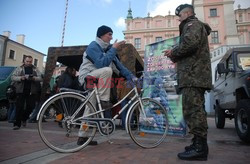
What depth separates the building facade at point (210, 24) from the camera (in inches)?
1396

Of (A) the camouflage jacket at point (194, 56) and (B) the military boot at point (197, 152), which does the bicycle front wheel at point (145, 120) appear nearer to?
(B) the military boot at point (197, 152)

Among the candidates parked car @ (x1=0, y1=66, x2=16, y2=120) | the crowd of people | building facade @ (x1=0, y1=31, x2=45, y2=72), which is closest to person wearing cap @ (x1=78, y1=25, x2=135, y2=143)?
the crowd of people

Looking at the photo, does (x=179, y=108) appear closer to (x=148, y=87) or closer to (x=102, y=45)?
(x=148, y=87)

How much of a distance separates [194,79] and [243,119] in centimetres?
209

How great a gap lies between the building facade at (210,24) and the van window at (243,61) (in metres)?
31.1

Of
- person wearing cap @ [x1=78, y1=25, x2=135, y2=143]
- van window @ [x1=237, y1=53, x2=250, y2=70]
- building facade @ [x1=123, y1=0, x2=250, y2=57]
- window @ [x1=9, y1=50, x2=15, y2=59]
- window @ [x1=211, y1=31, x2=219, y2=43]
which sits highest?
building facade @ [x1=123, y1=0, x2=250, y2=57]

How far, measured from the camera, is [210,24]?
3634cm

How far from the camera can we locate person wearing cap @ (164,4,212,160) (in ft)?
8.54

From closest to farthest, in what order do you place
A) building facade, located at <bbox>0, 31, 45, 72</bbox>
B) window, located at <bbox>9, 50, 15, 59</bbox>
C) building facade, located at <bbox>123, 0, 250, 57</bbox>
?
building facade, located at <bbox>0, 31, 45, 72</bbox>, window, located at <bbox>9, 50, 15, 59</bbox>, building facade, located at <bbox>123, 0, 250, 57</bbox>

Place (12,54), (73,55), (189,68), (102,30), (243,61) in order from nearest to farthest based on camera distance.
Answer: (189,68)
(102,30)
(243,61)
(73,55)
(12,54)

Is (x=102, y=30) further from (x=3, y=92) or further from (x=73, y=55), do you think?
(x=3, y=92)

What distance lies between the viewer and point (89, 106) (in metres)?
3.03

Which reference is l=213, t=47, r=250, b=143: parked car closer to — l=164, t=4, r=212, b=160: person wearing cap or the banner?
the banner

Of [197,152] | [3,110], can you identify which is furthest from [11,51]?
[197,152]
